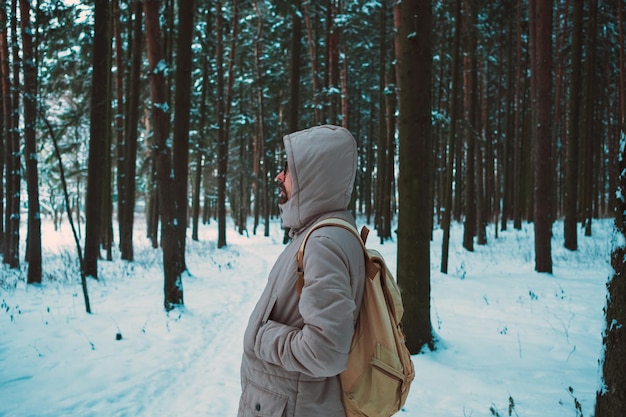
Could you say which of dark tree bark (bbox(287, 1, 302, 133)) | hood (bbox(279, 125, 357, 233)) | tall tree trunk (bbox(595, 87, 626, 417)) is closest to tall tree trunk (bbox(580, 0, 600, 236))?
dark tree bark (bbox(287, 1, 302, 133))

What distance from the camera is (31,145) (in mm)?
8930

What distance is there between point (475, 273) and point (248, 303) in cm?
→ 598

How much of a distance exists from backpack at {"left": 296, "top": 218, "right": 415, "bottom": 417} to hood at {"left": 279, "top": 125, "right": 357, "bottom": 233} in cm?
14

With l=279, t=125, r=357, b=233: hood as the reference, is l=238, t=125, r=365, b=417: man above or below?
below

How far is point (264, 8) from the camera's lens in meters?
21.8

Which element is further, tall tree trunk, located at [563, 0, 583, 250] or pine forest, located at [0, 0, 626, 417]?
tall tree trunk, located at [563, 0, 583, 250]

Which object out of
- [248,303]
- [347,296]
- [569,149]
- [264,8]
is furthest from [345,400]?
[264,8]

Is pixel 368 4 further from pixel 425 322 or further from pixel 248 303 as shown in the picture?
pixel 425 322

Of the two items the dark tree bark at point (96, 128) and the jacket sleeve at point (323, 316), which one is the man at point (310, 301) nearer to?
the jacket sleeve at point (323, 316)

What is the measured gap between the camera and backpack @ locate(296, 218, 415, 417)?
1660mm

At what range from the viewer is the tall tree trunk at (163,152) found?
279 inches

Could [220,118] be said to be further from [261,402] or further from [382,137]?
[261,402]

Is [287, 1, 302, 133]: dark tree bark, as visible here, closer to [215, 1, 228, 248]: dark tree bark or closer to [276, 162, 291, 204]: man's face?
[215, 1, 228, 248]: dark tree bark

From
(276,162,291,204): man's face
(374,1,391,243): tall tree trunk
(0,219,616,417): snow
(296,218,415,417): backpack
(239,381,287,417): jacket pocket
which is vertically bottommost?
(0,219,616,417): snow
